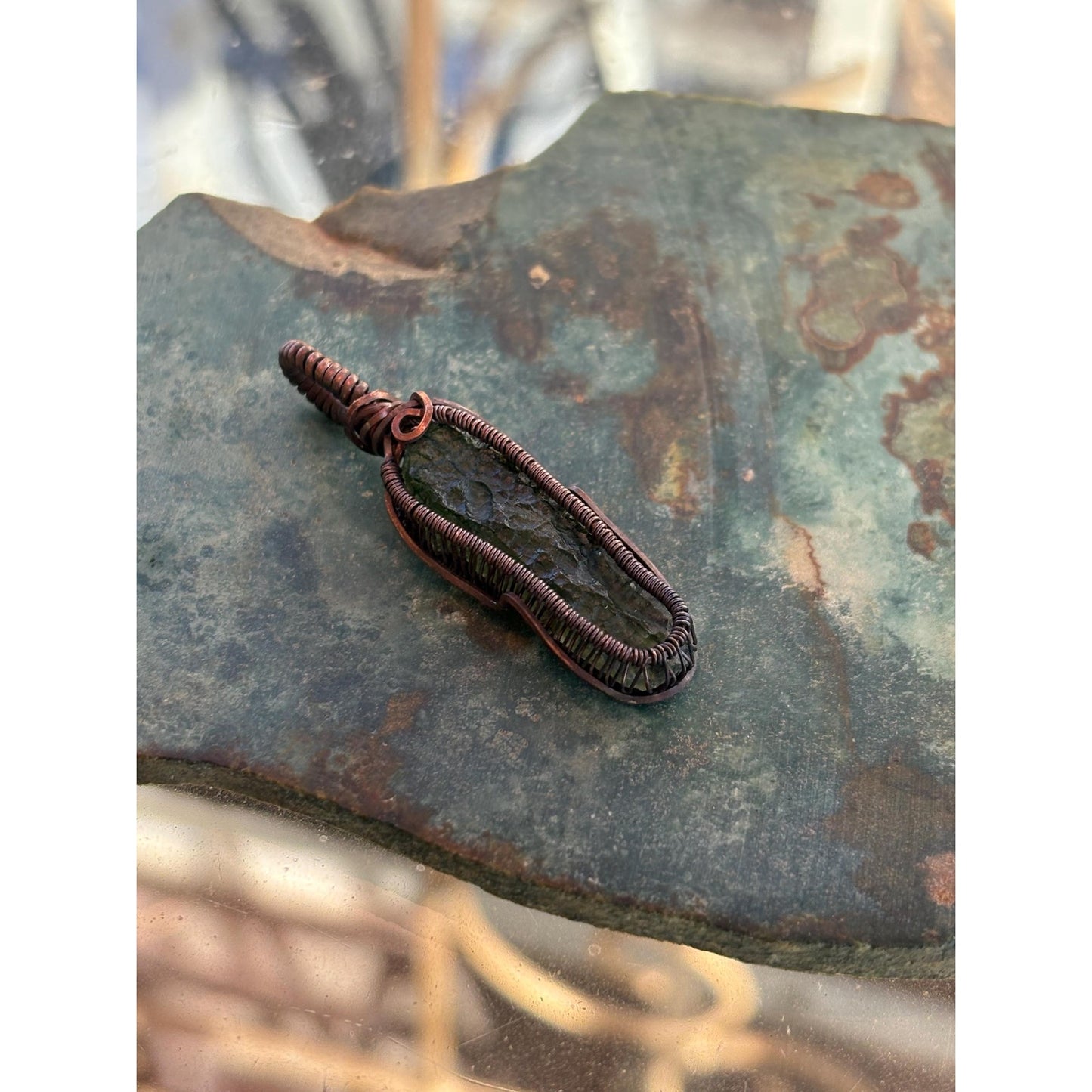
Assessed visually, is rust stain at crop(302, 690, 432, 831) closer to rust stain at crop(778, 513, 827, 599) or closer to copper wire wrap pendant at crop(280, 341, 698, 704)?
copper wire wrap pendant at crop(280, 341, 698, 704)

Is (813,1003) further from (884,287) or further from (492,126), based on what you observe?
(492,126)

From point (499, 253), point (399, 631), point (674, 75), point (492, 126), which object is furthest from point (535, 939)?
point (674, 75)

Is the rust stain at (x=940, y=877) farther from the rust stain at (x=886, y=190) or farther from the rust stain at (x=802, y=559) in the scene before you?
the rust stain at (x=886, y=190)

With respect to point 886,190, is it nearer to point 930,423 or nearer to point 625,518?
A: point 930,423

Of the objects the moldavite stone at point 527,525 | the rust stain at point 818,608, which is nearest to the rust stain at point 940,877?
the rust stain at point 818,608

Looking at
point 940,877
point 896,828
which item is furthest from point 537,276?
point 940,877

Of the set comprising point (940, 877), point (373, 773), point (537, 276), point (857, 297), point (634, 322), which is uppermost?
point (537, 276)
